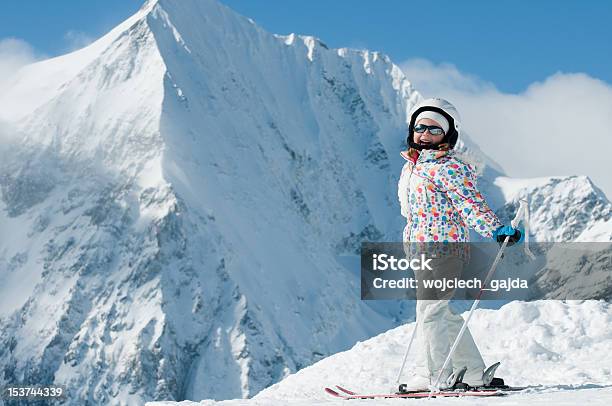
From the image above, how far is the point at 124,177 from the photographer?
16750cm

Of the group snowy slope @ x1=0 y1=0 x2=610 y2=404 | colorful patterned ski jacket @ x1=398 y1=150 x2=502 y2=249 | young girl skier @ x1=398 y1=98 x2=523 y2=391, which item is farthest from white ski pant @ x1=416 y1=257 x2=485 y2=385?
snowy slope @ x1=0 y1=0 x2=610 y2=404

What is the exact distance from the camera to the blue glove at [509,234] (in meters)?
8.13

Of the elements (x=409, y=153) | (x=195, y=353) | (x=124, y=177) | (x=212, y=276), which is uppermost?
(x=124, y=177)

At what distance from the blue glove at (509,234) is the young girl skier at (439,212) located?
0.14 m

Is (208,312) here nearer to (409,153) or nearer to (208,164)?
(208,164)

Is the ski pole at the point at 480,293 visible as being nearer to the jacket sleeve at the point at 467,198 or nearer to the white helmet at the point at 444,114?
the jacket sleeve at the point at 467,198

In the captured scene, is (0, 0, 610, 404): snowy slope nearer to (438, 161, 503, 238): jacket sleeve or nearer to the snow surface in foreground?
the snow surface in foreground

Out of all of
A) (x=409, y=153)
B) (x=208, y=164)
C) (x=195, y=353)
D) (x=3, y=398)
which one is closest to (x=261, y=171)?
(x=208, y=164)

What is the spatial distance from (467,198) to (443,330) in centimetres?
124

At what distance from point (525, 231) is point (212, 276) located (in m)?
157

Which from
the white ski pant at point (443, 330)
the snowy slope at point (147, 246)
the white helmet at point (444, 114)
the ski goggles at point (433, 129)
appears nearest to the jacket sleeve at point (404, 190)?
the white helmet at point (444, 114)

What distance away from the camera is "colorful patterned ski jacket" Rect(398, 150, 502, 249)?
842cm

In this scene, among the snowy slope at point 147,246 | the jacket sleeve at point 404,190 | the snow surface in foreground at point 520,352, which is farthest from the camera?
the snowy slope at point 147,246

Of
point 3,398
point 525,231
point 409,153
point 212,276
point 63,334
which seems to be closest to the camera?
point 525,231
